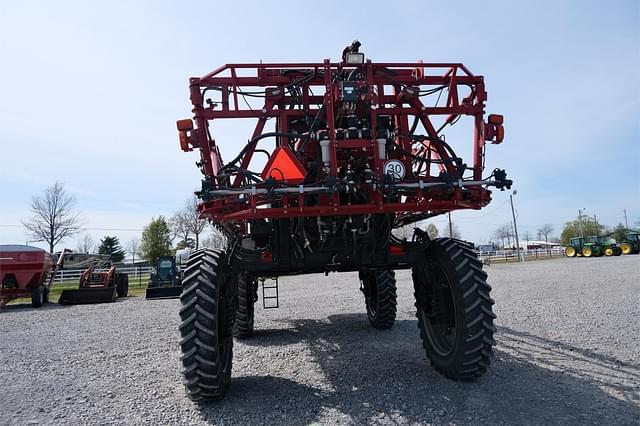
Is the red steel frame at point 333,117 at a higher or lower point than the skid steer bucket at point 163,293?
higher

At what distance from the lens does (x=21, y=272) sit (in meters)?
14.3

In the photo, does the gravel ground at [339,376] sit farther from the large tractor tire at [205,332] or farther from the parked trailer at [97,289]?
the parked trailer at [97,289]

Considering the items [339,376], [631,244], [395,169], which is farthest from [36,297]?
[631,244]

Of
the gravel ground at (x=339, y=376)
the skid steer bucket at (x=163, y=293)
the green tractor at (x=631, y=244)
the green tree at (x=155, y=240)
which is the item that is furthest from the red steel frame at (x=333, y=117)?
the green tractor at (x=631, y=244)

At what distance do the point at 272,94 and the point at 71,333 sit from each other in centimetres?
700

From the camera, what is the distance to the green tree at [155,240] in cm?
3916

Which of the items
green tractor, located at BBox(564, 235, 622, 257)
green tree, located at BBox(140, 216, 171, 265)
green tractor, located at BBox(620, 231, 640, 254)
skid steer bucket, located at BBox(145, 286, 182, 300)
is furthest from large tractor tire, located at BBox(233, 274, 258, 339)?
green tractor, located at BBox(620, 231, 640, 254)

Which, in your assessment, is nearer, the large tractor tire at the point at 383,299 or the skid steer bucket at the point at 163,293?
the large tractor tire at the point at 383,299

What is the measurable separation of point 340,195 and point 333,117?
2.39 feet

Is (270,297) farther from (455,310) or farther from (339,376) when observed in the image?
(455,310)

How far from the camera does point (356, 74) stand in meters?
4.41

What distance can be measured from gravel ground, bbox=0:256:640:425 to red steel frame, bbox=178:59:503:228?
1664 millimetres

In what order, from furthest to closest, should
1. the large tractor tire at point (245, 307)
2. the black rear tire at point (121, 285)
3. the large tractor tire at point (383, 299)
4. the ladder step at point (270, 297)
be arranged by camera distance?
the black rear tire at point (121, 285), the ladder step at point (270, 297), the large tractor tire at point (383, 299), the large tractor tire at point (245, 307)

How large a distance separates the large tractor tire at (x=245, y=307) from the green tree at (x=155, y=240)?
34473 millimetres
